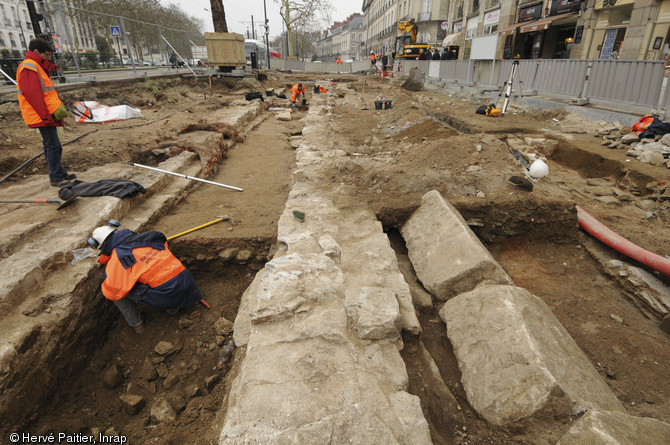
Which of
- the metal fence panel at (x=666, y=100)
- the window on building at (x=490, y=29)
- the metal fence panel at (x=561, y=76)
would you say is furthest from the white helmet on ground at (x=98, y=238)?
the window on building at (x=490, y=29)

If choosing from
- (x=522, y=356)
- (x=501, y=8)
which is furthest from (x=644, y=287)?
(x=501, y=8)

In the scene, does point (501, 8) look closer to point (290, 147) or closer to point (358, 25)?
point (290, 147)

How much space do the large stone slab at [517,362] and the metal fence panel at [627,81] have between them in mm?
8141

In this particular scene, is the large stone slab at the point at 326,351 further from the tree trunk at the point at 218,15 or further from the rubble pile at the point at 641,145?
the tree trunk at the point at 218,15

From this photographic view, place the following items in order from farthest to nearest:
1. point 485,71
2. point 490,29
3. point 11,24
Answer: point 11,24 → point 490,29 → point 485,71

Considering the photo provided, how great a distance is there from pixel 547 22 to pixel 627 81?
1154cm

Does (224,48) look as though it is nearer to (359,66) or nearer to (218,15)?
(218,15)

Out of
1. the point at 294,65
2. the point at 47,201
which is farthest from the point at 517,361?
the point at 294,65

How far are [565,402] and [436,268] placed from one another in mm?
1552

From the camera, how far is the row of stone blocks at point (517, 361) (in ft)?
5.48

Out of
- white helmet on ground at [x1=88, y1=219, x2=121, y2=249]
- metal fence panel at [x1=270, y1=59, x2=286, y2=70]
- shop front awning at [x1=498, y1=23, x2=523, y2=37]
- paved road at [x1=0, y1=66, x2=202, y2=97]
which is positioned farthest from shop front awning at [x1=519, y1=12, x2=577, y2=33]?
metal fence panel at [x1=270, y1=59, x2=286, y2=70]

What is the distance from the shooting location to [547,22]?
17078 mm

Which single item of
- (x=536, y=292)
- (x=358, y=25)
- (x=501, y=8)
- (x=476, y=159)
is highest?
(x=358, y=25)

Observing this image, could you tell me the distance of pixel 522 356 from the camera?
2.12 m
